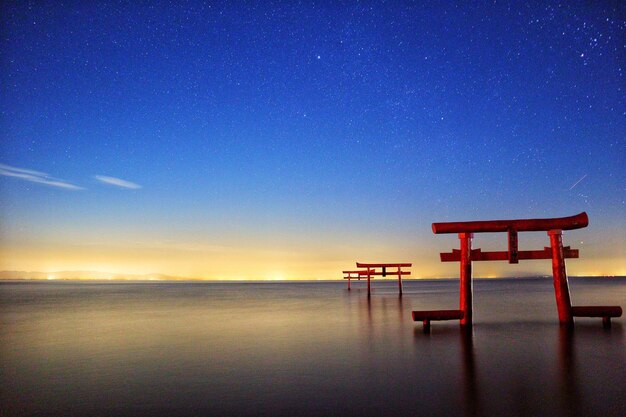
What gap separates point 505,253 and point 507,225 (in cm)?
52

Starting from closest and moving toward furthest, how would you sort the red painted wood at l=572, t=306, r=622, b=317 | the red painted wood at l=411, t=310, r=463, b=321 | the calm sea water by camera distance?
the calm sea water < the red painted wood at l=411, t=310, r=463, b=321 < the red painted wood at l=572, t=306, r=622, b=317

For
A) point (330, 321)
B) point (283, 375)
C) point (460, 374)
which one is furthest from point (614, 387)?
point (330, 321)

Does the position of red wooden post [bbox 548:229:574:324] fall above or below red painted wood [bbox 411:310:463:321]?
above

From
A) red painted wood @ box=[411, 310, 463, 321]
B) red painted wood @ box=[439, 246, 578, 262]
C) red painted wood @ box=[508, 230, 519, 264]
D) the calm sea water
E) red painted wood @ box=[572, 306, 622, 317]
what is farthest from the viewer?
red painted wood @ box=[572, 306, 622, 317]

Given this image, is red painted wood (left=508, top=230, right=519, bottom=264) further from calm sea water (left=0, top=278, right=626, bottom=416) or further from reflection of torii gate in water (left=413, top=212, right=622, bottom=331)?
calm sea water (left=0, top=278, right=626, bottom=416)

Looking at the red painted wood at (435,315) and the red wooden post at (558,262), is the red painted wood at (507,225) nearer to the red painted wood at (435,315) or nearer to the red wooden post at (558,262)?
the red wooden post at (558,262)

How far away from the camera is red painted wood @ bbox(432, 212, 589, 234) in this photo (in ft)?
24.4

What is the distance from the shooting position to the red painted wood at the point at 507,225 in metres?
7.45

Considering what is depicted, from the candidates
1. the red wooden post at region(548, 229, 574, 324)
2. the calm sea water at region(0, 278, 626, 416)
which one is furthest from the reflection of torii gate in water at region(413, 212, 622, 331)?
the calm sea water at region(0, 278, 626, 416)

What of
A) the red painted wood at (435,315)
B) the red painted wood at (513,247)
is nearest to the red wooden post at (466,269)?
the red painted wood at (435,315)

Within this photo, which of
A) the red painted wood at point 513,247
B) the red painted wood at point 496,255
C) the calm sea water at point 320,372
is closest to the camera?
the calm sea water at point 320,372

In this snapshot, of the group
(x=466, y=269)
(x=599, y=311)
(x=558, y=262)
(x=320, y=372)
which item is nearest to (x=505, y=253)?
(x=466, y=269)

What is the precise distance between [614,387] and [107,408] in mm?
4322

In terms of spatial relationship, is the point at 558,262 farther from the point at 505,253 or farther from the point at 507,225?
the point at 507,225
